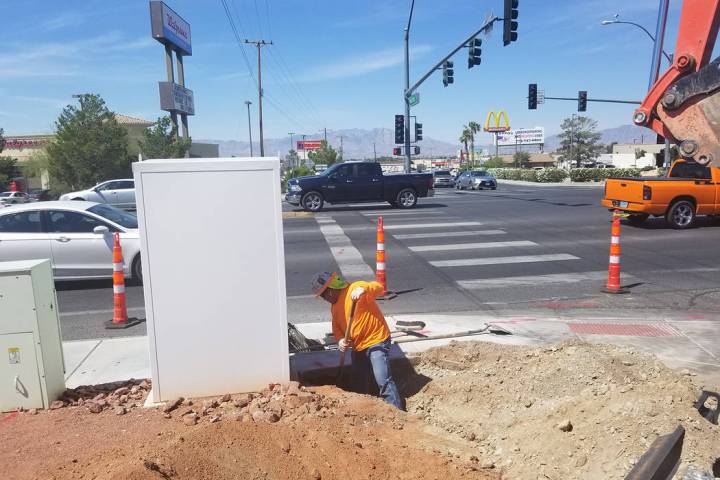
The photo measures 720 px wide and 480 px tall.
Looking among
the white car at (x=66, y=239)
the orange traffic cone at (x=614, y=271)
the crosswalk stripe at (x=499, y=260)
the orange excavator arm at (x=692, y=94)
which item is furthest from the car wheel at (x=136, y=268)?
the orange excavator arm at (x=692, y=94)

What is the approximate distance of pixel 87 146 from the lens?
114 feet

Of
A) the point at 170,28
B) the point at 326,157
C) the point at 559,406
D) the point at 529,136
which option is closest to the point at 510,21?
the point at 559,406

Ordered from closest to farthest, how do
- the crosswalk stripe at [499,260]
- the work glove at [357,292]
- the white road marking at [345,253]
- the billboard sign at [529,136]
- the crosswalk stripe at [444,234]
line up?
the work glove at [357,292] < the white road marking at [345,253] < the crosswalk stripe at [499,260] < the crosswalk stripe at [444,234] < the billboard sign at [529,136]

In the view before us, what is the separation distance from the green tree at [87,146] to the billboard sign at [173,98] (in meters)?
7.80

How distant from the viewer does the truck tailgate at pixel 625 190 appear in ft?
48.9

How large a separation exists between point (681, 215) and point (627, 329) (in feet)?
32.1

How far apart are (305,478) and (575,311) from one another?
18.1 ft

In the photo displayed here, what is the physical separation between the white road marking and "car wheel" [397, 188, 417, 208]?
19.3 ft

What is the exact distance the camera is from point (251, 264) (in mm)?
4547

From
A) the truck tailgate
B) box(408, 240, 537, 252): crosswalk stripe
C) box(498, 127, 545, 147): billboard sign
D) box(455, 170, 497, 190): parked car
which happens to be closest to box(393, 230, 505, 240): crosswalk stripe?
→ box(408, 240, 537, 252): crosswalk stripe

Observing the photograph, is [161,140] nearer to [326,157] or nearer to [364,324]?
[364,324]

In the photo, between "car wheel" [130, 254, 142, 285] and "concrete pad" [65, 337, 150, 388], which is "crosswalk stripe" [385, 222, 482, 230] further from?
"concrete pad" [65, 337, 150, 388]

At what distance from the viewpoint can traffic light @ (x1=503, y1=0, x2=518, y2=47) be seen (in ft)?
60.3

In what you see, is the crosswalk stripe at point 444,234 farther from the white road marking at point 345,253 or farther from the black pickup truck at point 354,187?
the black pickup truck at point 354,187
